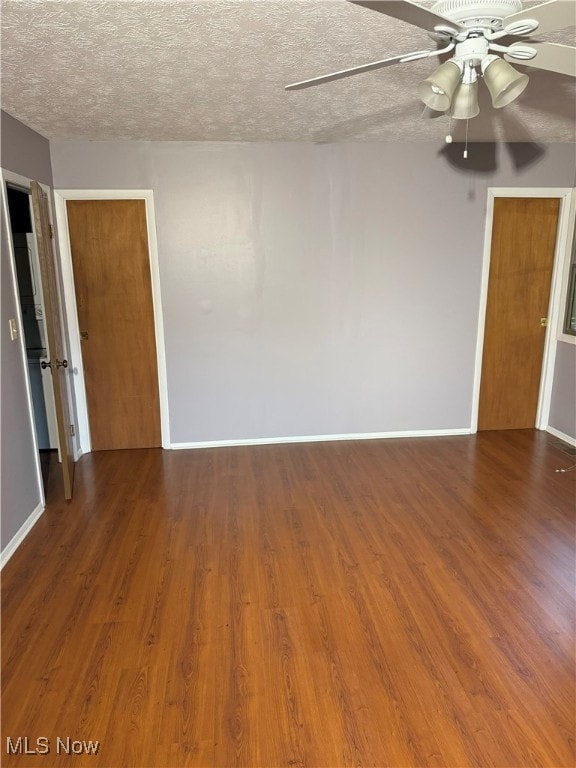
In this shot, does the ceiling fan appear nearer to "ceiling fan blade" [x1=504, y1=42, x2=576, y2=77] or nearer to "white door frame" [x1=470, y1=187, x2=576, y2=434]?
"ceiling fan blade" [x1=504, y1=42, x2=576, y2=77]

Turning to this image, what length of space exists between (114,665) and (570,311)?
4.47m

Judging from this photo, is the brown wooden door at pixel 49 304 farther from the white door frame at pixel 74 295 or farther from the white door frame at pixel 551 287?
the white door frame at pixel 551 287

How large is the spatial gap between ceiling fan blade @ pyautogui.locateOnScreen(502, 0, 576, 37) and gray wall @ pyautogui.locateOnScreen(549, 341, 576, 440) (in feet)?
11.3

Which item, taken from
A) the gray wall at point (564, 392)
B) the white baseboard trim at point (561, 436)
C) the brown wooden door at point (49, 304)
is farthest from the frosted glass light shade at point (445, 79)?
the white baseboard trim at point (561, 436)

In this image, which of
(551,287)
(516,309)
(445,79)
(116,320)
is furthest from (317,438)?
(445,79)

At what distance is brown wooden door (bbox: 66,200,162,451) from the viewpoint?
406 centimetres

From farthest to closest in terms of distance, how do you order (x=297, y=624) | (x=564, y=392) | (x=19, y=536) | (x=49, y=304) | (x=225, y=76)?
(x=564, y=392), (x=49, y=304), (x=19, y=536), (x=225, y=76), (x=297, y=624)

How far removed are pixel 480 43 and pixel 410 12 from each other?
1.12ft

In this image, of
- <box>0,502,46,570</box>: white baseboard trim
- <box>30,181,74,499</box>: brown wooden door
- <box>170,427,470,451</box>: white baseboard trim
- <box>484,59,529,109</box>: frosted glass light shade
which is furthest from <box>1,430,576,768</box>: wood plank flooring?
<box>484,59,529,109</box>: frosted glass light shade

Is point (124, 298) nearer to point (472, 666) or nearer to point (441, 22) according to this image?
point (441, 22)

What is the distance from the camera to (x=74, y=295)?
4.12m

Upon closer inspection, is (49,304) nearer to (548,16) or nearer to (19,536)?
(19,536)

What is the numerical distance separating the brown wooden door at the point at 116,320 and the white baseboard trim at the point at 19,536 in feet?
3.92

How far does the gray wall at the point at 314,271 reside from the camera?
4.01 meters
